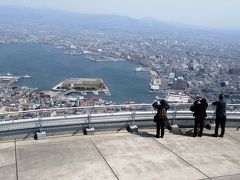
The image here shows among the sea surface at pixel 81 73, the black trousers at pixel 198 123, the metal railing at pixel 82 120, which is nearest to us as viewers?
the metal railing at pixel 82 120

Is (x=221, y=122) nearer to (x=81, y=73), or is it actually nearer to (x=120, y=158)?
(x=120, y=158)

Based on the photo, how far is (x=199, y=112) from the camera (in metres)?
8.45

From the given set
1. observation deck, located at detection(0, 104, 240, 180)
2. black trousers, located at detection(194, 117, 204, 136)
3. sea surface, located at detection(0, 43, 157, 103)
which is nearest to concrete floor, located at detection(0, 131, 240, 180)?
observation deck, located at detection(0, 104, 240, 180)

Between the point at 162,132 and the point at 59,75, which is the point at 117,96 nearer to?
the point at 59,75

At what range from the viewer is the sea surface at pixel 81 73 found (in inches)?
2199

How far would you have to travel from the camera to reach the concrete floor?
6.21 metres

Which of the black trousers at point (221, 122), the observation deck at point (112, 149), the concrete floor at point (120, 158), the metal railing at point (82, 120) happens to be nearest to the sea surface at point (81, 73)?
the metal railing at point (82, 120)

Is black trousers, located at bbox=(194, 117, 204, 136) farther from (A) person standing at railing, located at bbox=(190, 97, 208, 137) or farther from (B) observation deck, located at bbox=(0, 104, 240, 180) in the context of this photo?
(B) observation deck, located at bbox=(0, 104, 240, 180)

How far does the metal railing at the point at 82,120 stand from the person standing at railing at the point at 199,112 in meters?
0.73

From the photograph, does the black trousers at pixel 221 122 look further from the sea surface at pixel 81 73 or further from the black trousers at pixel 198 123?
the sea surface at pixel 81 73

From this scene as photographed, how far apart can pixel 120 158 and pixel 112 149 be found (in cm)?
49

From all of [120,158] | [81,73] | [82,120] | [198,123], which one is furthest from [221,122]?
[81,73]

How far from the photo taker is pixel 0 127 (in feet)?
24.6

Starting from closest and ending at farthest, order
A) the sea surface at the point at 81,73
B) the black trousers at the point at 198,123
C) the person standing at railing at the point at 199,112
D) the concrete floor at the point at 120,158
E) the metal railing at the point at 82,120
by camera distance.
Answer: the concrete floor at the point at 120,158, the metal railing at the point at 82,120, the person standing at railing at the point at 199,112, the black trousers at the point at 198,123, the sea surface at the point at 81,73
